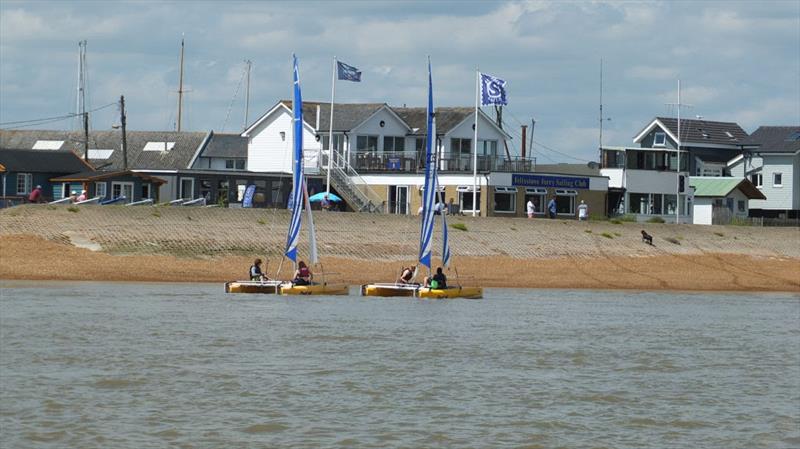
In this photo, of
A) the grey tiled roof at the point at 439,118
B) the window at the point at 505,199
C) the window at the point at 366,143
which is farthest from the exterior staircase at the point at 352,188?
the window at the point at 505,199

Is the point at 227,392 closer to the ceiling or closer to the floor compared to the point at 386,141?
closer to the floor

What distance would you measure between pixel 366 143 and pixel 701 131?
34.5 m

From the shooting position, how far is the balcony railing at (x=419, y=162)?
283ft

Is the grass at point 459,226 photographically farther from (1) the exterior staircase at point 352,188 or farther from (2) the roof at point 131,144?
(2) the roof at point 131,144

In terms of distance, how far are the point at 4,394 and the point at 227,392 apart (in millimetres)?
4355

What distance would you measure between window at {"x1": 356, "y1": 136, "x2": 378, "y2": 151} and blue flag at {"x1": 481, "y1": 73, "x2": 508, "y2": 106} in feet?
40.3

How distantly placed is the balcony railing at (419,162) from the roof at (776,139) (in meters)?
28.1

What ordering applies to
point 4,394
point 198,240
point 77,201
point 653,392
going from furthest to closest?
1. point 77,201
2. point 198,240
3. point 653,392
4. point 4,394

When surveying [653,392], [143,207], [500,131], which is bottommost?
[653,392]

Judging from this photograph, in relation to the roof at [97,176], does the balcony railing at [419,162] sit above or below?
above

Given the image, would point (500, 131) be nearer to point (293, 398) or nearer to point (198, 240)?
point (198, 240)

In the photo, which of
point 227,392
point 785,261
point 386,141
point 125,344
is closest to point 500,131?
point 386,141

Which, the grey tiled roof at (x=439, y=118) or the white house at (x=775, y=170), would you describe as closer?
the grey tiled roof at (x=439, y=118)

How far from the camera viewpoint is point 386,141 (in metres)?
90.1
